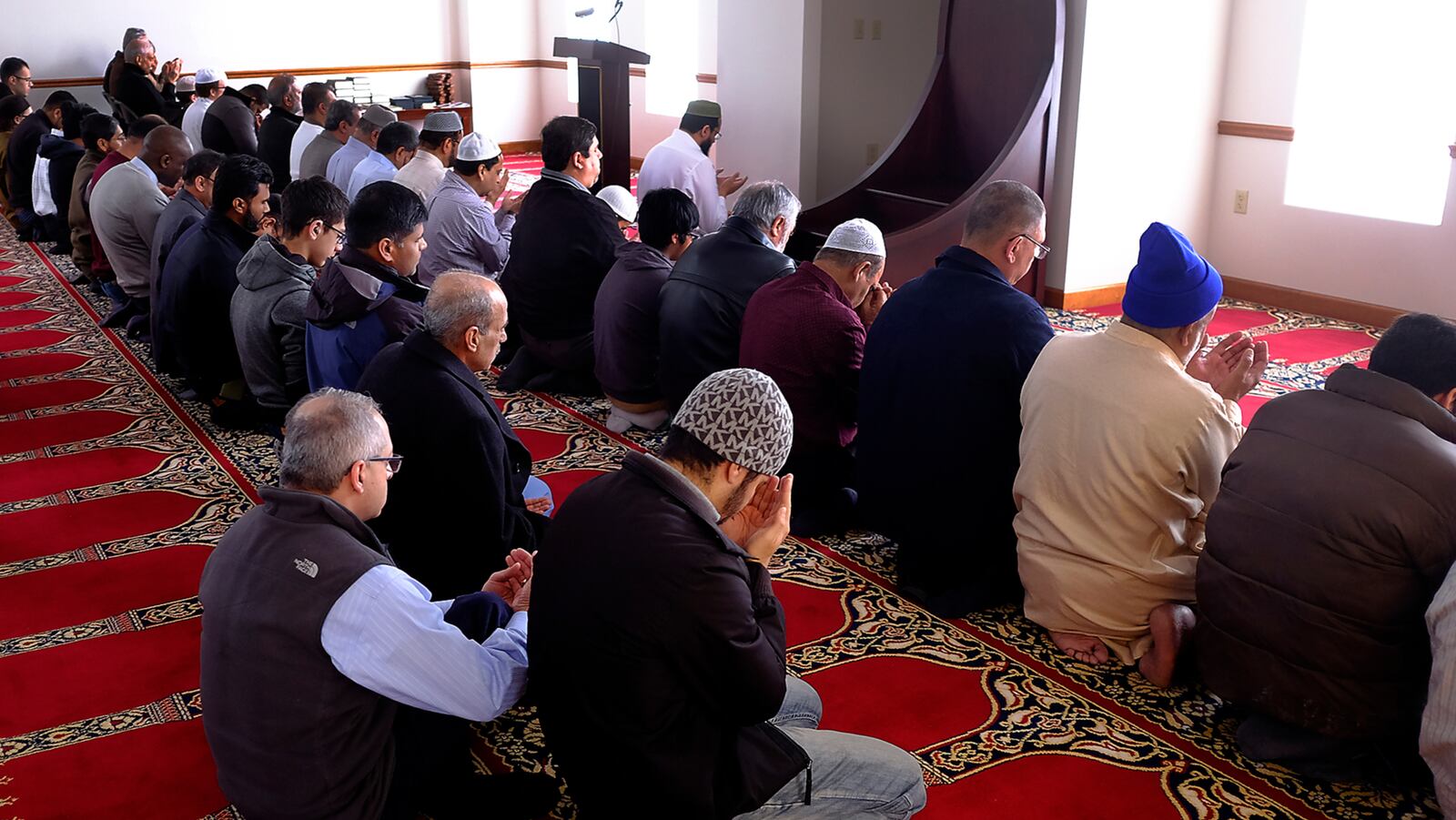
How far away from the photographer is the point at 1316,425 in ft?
7.61

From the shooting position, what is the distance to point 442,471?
2.71m

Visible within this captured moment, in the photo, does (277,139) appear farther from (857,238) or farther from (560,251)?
(857,238)

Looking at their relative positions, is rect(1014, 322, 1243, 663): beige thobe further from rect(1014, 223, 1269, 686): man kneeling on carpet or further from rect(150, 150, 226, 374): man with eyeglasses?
rect(150, 150, 226, 374): man with eyeglasses

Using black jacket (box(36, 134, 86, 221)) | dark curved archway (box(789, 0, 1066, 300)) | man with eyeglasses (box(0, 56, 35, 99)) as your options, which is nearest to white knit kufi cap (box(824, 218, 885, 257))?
dark curved archway (box(789, 0, 1066, 300))

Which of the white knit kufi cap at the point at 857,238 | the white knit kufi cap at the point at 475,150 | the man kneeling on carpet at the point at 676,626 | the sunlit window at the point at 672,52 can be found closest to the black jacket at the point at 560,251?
the white knit kufi cap at the point at 475,150

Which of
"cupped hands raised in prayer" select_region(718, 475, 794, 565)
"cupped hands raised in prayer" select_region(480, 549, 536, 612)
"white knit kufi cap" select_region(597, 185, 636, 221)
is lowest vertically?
"cupped hands raised in prayer" select_region(480, 549, 536, 612)

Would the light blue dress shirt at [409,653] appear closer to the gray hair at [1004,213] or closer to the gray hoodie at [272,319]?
the gray hair at [1004,213]

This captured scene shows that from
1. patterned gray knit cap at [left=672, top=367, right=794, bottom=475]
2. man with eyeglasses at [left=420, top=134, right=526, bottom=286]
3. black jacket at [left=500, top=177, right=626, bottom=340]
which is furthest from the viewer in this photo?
man with eyeglasses at [left=420, top=134, right=526, bottom=286]

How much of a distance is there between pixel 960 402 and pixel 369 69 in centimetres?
1054

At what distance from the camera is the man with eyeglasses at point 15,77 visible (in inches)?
384

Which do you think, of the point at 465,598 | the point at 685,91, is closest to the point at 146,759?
the point at 465,598

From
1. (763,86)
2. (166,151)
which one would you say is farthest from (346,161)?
(763,86)

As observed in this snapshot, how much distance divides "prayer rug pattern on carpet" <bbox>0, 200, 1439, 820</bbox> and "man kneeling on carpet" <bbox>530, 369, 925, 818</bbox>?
27.1 inches

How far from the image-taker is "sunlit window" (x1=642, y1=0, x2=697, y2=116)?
10766mm
